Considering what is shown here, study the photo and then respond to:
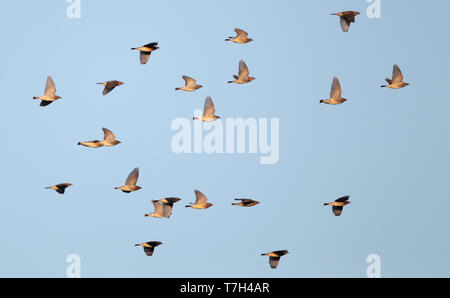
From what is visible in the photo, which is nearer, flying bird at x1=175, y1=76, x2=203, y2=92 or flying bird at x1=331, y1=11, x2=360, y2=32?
flying bird at x1=331, y1=11, x2=360, y2=32

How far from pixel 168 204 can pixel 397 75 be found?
11549 millimetres

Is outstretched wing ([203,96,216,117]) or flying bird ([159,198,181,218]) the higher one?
outstretched wing ([203,96,216,117])

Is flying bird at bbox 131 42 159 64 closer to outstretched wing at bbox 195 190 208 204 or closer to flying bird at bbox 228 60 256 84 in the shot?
flying bird at bbox 228 60 256 84

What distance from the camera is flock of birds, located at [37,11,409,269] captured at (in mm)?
49688

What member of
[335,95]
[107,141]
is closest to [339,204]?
[335,95]

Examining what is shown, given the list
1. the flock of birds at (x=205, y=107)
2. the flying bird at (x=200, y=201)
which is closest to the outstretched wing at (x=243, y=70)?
the flock of birds at (x=205, y=107)

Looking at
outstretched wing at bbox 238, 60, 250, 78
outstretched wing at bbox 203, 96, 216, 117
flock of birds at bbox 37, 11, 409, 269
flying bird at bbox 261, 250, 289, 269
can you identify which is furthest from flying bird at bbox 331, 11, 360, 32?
flying bird at bbox 261, 250, 289, 269

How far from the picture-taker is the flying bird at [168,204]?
1993 inches

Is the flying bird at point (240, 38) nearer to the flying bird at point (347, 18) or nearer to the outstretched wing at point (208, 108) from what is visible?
the outstretched wing at point (208, 108)
